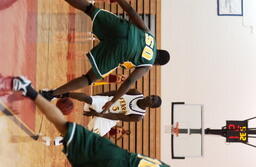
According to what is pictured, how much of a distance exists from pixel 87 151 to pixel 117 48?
3.96ft

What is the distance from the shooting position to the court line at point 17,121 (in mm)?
2151

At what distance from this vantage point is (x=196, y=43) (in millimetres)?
6473

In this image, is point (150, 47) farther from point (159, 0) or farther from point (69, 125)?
point (159, 0)

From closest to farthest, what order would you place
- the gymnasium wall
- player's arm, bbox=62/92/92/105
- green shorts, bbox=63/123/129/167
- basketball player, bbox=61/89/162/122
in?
green shorts, bbox=63/123/129/167 < player's arm, bbox=62/92/92/105 < basketball player, bbox=61/89/162/122 < the gymnasium wall

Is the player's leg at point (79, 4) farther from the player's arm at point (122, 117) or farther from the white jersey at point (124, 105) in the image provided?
the player's arm at point (122, 117)

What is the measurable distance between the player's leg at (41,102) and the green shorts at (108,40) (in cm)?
111

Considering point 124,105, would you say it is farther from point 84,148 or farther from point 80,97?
point 84,148

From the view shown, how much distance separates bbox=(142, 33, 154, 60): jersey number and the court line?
3.69 ft

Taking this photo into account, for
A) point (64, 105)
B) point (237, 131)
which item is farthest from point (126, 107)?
point (237, 131)

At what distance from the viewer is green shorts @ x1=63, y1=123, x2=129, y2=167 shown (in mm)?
1825

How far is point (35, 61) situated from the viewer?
2.88 metres

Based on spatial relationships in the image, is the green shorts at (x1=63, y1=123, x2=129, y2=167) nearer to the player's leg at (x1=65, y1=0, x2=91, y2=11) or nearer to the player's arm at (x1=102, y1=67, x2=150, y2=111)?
the player's arm at (x1=102, y1=67, x2=150, y2=111)

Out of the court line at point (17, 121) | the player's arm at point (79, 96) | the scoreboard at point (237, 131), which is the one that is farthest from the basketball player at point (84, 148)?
the scoreboard at point (237, 131)

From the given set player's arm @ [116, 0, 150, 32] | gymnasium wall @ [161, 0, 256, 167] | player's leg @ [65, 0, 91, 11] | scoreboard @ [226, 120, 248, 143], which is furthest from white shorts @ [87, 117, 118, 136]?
scoreboard @ [226, 120, 248, 143]
